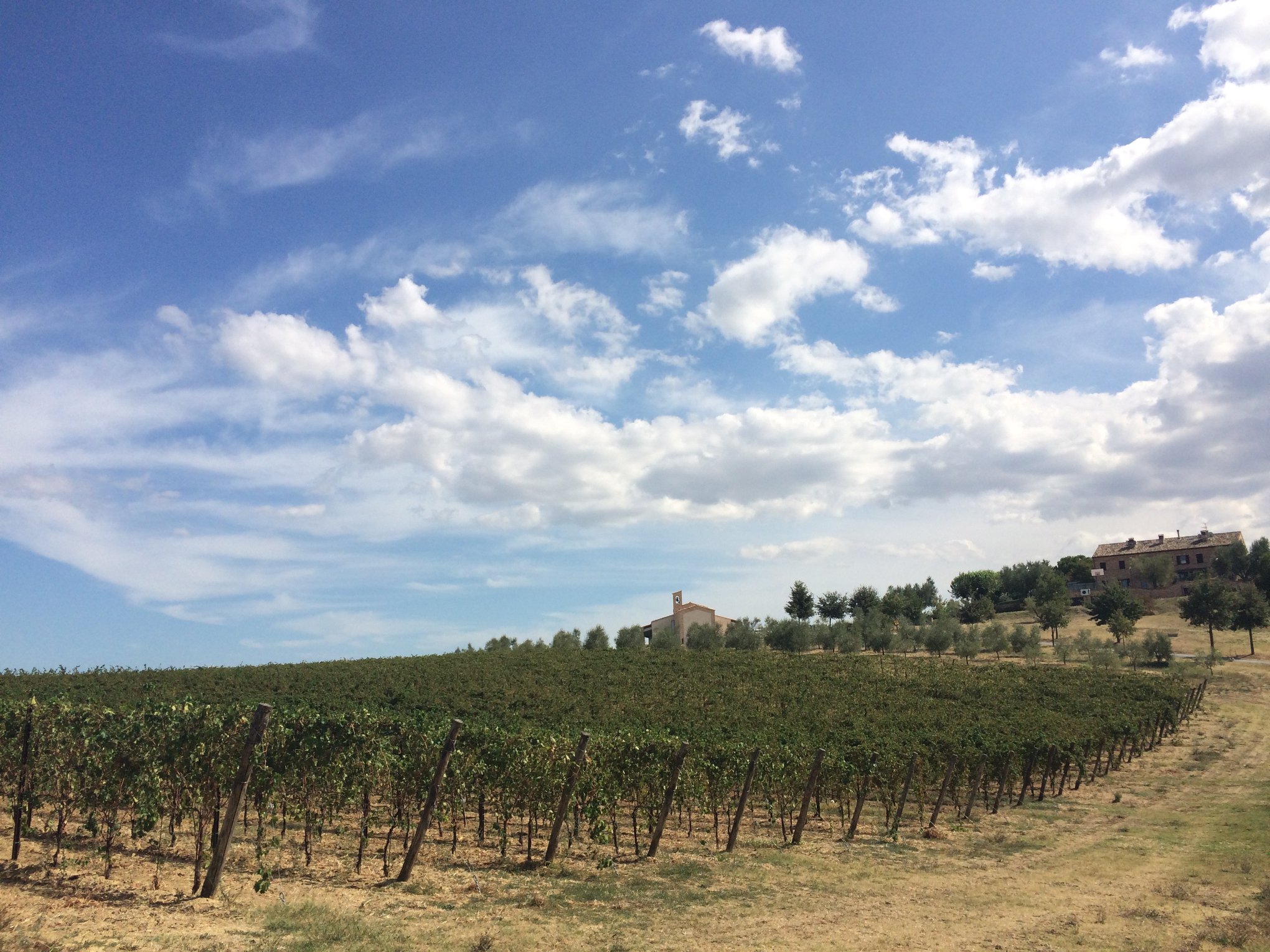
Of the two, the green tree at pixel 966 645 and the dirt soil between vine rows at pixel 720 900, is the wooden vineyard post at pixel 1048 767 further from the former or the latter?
the green tree at pixel 966 645

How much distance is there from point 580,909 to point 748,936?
247 cm

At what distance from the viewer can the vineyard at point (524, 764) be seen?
10.5 meters

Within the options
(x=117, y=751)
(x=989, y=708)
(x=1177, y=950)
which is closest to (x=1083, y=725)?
(x=989, y=708)

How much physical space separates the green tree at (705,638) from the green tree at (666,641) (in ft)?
4.43

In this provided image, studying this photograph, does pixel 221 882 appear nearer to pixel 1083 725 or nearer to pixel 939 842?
pixel 939 842

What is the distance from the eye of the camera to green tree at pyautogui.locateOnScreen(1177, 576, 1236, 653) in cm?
6794

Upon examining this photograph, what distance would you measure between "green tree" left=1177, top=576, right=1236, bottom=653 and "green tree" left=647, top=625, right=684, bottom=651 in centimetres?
4691

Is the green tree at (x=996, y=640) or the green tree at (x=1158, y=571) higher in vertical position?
the green tree at (x=1158, y=571)

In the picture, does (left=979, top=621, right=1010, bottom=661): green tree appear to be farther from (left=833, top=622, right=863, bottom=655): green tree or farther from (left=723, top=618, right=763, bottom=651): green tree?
(left=723, top=618, right=763, bottom=651): green tree

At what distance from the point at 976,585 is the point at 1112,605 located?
50.4 m

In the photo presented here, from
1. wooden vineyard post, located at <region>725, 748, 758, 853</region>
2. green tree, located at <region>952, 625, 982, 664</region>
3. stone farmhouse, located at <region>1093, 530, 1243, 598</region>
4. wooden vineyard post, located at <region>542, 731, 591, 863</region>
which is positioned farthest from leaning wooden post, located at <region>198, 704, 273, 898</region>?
stone farmhouse, located at <region>1093, 530, 1243, 598</region>

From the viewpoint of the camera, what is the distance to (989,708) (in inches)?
1475

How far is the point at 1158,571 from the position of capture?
102 metres

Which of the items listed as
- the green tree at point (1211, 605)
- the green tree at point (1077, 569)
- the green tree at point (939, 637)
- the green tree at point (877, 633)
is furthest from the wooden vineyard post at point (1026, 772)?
the green tree at point (1077, 569)
